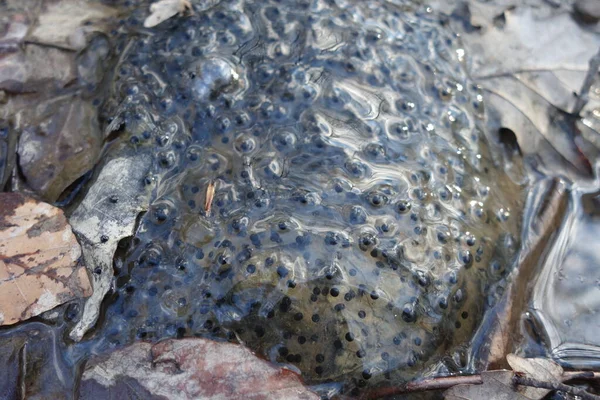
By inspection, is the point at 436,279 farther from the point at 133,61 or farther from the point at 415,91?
the point at 133,61

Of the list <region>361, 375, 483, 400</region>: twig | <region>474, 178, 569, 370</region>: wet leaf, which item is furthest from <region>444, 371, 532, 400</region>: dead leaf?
<region>474, 178, 569, 370</region>: wet leaf

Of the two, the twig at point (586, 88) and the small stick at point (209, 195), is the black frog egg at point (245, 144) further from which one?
the twig at point (586, 88)

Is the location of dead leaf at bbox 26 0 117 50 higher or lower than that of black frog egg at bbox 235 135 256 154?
lower

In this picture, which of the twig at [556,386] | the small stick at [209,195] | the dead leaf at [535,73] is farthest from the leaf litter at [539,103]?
the twig at [556,386]

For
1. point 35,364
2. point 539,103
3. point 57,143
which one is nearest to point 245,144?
point 57,143

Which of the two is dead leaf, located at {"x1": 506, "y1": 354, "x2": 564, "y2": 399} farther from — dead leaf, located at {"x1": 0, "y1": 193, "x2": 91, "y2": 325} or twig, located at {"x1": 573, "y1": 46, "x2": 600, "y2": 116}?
dead leaf, located at {"x1": 0, "y1": 193, "x2": 91, "y2": 325}
